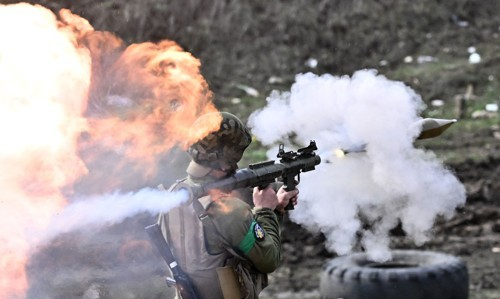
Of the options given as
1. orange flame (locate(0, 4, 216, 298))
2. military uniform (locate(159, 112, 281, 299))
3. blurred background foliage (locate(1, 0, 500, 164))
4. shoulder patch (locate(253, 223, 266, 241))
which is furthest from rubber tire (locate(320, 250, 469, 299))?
blurred background foliage (locate(1, 0, 500, 164))

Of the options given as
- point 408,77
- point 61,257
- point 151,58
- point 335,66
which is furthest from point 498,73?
point 151,58

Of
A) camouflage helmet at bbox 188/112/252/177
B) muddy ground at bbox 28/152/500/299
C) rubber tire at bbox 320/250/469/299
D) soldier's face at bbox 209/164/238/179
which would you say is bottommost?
muddy ground at bbox 28/152/500/299

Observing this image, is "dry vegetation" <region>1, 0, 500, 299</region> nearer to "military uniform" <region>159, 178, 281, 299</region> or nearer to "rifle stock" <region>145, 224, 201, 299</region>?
"military uniform" <region>159, 178, 281, 299</region>

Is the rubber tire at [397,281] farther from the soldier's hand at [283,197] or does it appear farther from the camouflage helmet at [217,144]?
the camouflage helmet at [217,144]

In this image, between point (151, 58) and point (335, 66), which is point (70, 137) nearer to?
point (151, 58)

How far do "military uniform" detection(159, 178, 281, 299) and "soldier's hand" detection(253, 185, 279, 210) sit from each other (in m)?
0.15

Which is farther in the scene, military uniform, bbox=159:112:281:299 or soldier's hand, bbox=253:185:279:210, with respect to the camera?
soldier's hand, bbox=253:185:279:210

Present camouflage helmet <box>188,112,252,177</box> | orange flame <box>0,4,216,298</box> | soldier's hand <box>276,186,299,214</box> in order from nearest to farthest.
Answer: camouflage helmet <box>188,112,252,177</box> < soldier's hand <box>276,186,299,214</box> < orange flame <box>0,4,216,298</box>

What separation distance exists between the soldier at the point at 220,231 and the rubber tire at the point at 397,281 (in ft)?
11.4

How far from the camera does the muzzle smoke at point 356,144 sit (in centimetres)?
607

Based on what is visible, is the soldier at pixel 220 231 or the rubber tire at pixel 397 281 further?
the rubber tire at pixel 397 281

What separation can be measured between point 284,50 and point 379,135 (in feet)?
37.6

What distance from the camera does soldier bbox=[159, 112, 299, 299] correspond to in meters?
4.52

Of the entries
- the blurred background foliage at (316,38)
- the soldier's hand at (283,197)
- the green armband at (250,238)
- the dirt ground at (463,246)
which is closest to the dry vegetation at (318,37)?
the blurred background foliage at (316,38)
